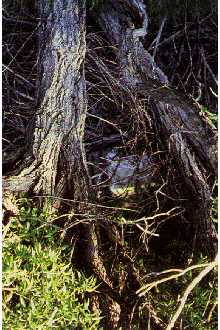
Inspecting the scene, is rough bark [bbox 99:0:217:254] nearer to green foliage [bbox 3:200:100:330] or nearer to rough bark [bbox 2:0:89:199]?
rough bark [bbox 2:0:89:199]

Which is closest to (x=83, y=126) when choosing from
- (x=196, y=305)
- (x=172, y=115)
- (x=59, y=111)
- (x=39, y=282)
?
(x=59, y=111)

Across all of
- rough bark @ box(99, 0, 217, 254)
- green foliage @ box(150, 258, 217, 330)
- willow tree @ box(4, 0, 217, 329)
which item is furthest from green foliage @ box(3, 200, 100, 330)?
rough bark @ box(99, 0, 217, 254)

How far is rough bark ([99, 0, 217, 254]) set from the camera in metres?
2.20

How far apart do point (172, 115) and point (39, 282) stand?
1.03 meters

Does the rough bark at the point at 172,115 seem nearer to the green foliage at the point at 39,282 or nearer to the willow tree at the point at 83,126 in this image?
the willow tree at the point at 83,126

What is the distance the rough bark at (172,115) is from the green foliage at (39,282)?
564 mm

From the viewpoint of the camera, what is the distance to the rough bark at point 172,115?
2195 mm

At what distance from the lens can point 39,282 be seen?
5.92 ft

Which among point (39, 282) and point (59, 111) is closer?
point (39, 282)

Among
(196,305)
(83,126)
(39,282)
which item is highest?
(83,126)

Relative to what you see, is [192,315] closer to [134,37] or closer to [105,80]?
[105,80]

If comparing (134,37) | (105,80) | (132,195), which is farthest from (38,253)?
(134,37)

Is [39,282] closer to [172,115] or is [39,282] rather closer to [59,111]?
[59,111]

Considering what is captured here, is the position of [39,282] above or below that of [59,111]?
below
